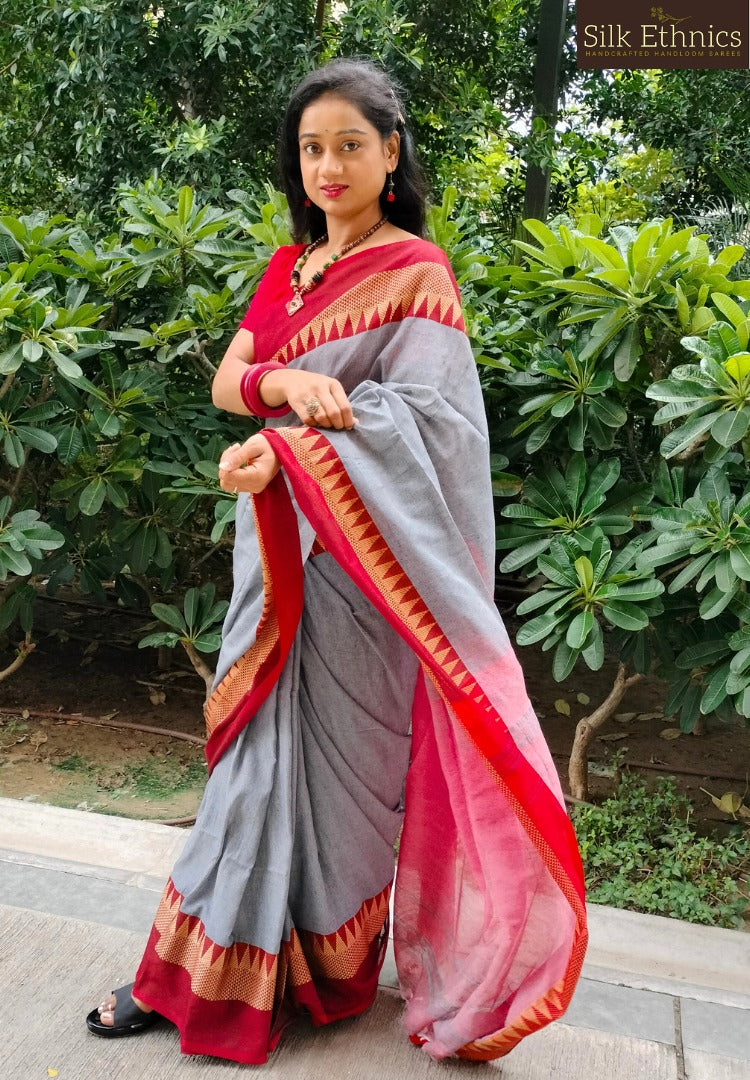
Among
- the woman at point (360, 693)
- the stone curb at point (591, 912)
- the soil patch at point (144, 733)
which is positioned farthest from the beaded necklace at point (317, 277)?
the soil patch at point (144, 733)

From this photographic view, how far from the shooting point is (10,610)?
3402mm

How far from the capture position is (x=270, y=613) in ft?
6.32

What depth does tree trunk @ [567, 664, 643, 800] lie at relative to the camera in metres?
3.03

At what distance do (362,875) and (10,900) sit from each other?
3.08ft

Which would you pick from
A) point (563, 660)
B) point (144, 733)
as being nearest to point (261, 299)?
point (563, 660)

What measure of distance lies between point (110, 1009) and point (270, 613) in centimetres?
84

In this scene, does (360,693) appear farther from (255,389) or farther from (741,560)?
(741,560)

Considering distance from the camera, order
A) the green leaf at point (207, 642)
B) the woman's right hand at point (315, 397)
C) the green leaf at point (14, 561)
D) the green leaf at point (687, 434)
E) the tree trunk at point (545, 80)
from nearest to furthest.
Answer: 1. the woman's right hand at point (315, 397)
2. the green leaf at point (687, 434)
3. the green leaf at point (14, 561)
4. the green leaf at point (207, 642)
5. the tree trunk at point (545, 80)

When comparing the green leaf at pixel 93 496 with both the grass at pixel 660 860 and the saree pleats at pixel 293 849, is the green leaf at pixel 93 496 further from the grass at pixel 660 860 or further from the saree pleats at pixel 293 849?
the grass at pixel 660 860

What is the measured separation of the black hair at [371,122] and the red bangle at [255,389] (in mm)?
372

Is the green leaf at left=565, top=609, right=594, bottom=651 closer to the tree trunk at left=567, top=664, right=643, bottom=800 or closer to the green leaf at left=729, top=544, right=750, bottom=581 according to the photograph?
the green leaf at left=729, top=544, right=750, bottom=581

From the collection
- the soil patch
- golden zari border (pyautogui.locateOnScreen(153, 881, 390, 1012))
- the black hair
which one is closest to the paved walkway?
golden zari border (pyautogui.locateOnScreen(153, 881, 390, 1012))

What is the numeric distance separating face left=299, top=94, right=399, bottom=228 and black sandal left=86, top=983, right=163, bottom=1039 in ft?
5.09

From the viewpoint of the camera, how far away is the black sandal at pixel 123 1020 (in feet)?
6.57
